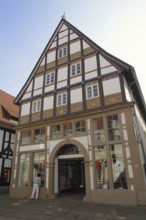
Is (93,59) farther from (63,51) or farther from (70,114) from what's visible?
(70,114)

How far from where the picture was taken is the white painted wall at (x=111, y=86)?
1218cm

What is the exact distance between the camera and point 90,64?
14242mm

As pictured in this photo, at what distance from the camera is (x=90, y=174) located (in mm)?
11203

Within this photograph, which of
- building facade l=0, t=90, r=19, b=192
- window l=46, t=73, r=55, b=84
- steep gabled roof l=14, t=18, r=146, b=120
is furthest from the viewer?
building facade l=0, t=90, r=19, b=192

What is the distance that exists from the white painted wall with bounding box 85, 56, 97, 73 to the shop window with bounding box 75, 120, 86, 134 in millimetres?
4380

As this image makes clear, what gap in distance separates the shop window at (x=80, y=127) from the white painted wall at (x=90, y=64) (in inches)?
172

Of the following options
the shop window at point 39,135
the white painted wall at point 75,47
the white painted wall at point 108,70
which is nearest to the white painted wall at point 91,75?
the white painted wall at point 108,70

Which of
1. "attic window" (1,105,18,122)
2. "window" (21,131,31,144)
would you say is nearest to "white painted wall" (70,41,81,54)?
"window" (21,131,31,144)

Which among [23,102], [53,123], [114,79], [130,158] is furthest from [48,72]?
[130,158]

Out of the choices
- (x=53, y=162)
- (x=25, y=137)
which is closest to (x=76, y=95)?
(x=53, y=162)

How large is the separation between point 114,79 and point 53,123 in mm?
5873

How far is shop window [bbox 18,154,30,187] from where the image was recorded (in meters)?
13.9

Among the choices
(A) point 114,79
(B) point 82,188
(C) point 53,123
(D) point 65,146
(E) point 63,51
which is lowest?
→ (B) point 82,188

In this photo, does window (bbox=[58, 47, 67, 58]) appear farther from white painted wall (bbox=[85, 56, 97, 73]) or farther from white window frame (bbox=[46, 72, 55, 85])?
white painted wall (bbox=[85, 56, 97, 73])
